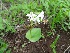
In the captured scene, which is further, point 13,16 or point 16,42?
point 13,16

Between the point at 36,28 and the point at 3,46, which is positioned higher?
the point at 36,28

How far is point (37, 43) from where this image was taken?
2.22m

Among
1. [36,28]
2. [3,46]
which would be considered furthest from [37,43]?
[3,46]

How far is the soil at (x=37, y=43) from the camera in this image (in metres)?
2.17

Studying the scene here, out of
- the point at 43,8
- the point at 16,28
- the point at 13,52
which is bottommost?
the point at 13,52

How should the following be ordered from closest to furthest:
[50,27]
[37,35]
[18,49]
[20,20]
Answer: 1. [37,35]
2. [18,49]
3. [50,27]
4. [20,20]

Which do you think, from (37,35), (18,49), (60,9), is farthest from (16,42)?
(60,9)

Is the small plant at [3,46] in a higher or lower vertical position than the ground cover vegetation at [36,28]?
lower

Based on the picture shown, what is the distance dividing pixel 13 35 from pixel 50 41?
46cm

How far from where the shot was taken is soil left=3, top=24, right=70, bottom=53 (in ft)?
7.11

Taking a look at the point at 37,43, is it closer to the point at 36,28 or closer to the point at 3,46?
the point at 36,28

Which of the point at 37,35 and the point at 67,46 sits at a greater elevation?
the point at 37,35

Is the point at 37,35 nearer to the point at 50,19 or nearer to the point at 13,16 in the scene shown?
the point at 50,19

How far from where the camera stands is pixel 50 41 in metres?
2.23
